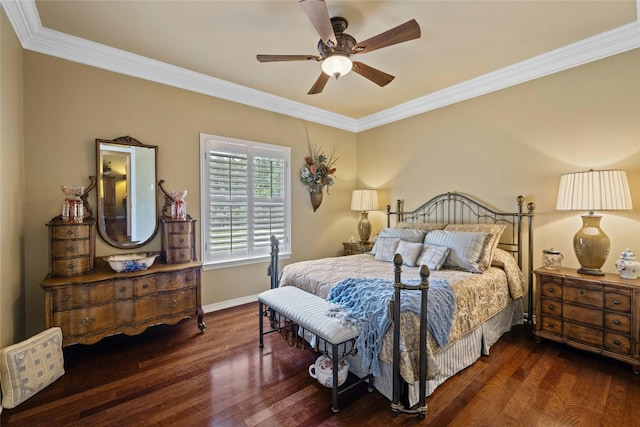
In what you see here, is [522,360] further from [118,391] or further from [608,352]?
[118,391]

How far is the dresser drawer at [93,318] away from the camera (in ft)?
7.58

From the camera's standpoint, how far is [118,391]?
207 centimetres

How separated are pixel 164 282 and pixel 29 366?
1.02 metres

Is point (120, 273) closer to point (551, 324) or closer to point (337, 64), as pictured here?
point (337, 64)

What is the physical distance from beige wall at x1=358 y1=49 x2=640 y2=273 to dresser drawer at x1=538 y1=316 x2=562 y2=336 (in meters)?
0.66

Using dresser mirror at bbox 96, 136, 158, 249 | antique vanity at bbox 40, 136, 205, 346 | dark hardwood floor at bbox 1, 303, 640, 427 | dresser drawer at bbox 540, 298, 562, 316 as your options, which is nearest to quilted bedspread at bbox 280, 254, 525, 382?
dresser drawer at bbox 540, 298, 562, 316

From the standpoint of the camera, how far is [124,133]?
298 cm

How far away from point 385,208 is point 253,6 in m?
3.33

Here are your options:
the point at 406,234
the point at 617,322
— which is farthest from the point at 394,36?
the point at 617,322

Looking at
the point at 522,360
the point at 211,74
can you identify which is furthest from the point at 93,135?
the point at 522,360

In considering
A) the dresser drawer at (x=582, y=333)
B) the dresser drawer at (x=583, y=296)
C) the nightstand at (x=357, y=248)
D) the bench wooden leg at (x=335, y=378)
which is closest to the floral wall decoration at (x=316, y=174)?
the nightstand at (x=357, y=248)

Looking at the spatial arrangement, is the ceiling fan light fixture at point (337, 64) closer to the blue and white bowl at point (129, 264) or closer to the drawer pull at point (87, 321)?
the blue and white bowl at point (129, 264)

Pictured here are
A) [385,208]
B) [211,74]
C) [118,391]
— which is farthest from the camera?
[385,208]

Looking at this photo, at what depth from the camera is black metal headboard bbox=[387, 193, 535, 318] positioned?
3.13 metres
